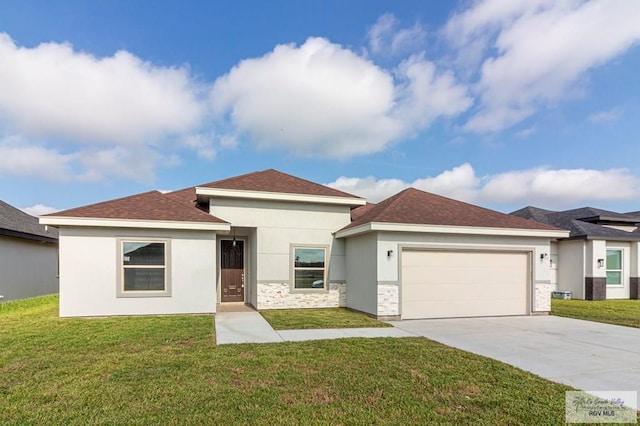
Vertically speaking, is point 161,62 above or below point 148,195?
above

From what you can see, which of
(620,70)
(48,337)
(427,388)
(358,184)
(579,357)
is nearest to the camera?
(427,388)

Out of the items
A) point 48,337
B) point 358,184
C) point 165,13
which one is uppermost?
point 165,13

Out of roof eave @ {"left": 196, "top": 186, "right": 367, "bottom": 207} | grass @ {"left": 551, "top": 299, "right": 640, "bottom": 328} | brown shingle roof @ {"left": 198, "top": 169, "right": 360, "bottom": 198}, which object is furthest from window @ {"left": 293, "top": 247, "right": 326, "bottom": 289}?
grass @ {"left": 551, "top": 299, "right": 640, "bottom": 328}

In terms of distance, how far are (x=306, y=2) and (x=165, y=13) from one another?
15.6 ft

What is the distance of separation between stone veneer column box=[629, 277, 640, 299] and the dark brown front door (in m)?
17.8

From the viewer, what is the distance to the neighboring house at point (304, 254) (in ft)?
34.3

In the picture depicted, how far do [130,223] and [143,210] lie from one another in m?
0.71

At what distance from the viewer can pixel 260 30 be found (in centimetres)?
1376

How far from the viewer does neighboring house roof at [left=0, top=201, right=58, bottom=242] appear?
1452cm

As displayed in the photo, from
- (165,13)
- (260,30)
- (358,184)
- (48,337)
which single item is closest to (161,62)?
(165,13)

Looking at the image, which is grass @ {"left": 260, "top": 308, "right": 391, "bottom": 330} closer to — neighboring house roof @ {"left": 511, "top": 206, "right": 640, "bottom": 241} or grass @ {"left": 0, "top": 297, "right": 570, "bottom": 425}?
grass @ {"left": 0, "top": 297, "right": 570, "bottom": 425}

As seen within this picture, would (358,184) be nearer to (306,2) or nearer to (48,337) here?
(306,2)

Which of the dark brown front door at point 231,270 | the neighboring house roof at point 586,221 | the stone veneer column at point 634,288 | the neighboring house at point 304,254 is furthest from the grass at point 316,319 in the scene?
the stone veneer column at point 634,288

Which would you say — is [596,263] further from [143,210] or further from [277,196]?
[143,210]
